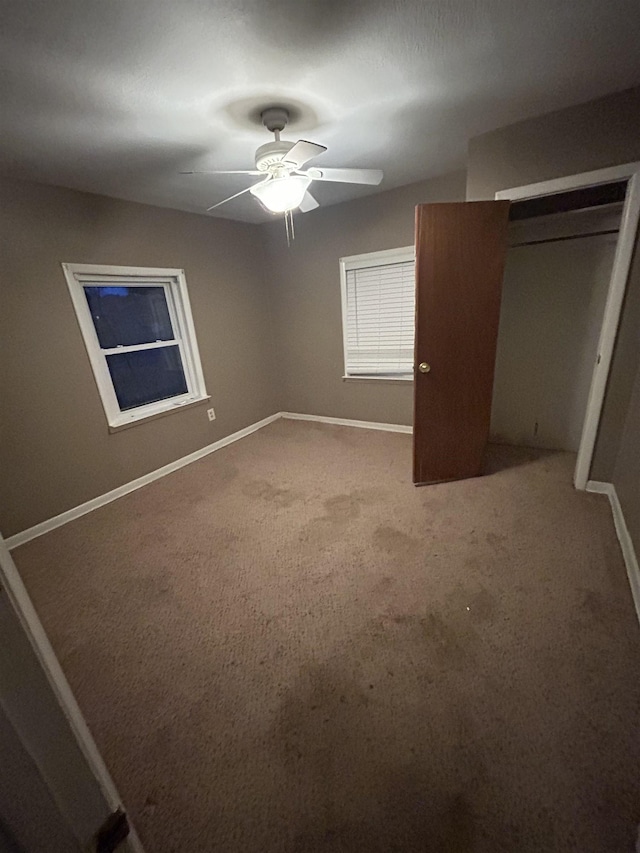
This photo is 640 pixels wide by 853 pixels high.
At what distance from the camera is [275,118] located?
175cm

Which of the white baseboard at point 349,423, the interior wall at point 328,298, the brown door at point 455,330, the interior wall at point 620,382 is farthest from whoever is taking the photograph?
the white baseboard at point 349,423

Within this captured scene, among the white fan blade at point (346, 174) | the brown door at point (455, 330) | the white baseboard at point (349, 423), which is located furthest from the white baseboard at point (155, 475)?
the white fan blade at point (346, 174)

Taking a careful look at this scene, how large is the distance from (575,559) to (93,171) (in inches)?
144

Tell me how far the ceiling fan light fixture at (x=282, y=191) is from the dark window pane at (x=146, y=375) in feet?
6.07

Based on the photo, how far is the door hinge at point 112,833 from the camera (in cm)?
A: 58

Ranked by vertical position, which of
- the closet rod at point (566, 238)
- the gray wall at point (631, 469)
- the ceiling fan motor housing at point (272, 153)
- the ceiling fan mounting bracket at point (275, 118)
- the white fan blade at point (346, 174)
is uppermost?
the ceiling fan mounting bracket at point (275, 118)

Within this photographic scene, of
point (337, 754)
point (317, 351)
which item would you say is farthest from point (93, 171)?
point (337, 754)

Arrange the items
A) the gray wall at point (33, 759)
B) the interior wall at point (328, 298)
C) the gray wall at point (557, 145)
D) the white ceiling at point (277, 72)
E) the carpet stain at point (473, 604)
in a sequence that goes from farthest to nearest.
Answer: the interior wall at point (328, 298), the gray wall at point (557, 145), the carpet stain at point (473, 604), the white ceiling at point (277, 72), the gray wall at point (33, 759)

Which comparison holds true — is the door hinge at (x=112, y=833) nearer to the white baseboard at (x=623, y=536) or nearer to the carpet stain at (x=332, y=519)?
the carpet stain at (x=332, y=519)

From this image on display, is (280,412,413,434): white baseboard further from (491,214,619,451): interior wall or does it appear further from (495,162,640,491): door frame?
(495,162,640,491): door frame

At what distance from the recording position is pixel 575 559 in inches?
73.1

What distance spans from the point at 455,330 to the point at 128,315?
267cm

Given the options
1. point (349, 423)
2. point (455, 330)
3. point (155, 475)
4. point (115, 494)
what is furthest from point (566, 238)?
point (115, 494)

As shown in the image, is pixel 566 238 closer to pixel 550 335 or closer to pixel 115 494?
pixel 550 335
